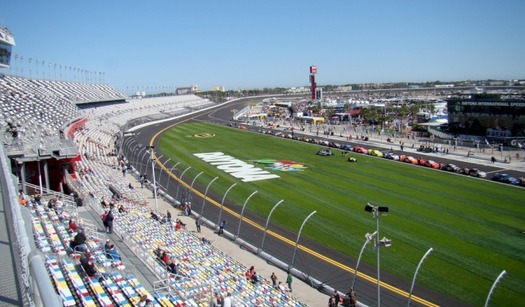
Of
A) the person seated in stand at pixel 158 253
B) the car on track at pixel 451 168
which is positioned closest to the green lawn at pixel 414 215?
the car on track at pixel 451 168

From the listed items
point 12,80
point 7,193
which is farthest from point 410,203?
point 12,80

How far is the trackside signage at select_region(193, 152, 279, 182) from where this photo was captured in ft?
148

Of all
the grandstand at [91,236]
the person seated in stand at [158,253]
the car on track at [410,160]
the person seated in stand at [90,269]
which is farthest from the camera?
the car on track at [410,160]

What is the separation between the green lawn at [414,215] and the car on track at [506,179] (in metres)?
1.36

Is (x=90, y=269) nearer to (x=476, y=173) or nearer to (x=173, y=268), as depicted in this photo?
(x=173, y=268)

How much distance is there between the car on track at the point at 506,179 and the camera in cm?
4028

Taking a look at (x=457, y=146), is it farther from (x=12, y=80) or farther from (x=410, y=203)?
(x=12, y=80)

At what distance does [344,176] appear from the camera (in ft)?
148

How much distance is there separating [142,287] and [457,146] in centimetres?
5786

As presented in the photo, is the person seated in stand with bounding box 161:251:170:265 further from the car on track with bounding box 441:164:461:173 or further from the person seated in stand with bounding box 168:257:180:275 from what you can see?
the car on track with bounding box 441:164:461:173

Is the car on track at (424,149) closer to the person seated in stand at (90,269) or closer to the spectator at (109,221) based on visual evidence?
the spectator at (109,221)

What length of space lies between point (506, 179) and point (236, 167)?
28.3 m

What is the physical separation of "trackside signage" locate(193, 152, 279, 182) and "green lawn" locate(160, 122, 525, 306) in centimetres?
124

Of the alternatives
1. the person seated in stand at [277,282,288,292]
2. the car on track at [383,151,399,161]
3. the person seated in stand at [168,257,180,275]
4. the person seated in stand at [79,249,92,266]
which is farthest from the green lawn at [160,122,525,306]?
the person seated in stand at [79,249,92,266]
